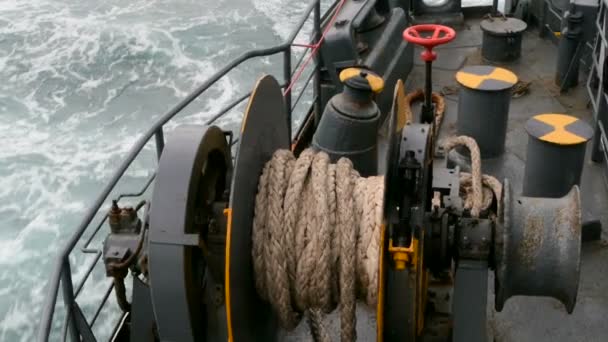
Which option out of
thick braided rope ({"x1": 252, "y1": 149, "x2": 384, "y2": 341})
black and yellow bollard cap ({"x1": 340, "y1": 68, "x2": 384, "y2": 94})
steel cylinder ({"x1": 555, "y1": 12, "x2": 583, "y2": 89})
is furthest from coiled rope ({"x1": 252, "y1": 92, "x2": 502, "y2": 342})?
steel cylinder ({"x1": 555, "y1": 12, "x2": 583, "y2": 89})

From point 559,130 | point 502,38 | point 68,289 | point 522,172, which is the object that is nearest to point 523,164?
point 522,172

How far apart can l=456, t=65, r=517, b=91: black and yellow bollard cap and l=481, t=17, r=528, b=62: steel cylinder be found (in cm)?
158

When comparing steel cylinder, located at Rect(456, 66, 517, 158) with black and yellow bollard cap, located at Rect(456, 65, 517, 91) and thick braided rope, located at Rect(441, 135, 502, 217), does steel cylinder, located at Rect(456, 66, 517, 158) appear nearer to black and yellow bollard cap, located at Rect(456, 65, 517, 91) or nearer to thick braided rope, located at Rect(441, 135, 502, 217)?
black and yellow bollard cap, located at Rect(456, 65, 517, 91)

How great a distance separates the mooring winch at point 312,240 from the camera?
283 cm

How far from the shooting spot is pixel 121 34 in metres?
16.3

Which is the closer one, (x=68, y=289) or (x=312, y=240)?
(x=312, y=240)

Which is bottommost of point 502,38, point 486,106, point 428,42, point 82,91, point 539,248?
point 82,91

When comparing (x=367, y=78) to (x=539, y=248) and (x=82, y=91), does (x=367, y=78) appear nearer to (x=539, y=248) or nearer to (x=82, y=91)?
(x=539, y=248)

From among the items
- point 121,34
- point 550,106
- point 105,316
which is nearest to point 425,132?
point 550,106

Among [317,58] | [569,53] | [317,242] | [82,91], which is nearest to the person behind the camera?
[317,242]

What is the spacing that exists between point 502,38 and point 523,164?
1802 millimetres

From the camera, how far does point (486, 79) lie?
5180 mm

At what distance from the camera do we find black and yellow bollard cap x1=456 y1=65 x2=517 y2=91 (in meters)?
5.11

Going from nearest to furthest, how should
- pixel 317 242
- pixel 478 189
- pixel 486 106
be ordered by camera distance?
pixel 317 242, pixel 478 189, pixel 486 106
